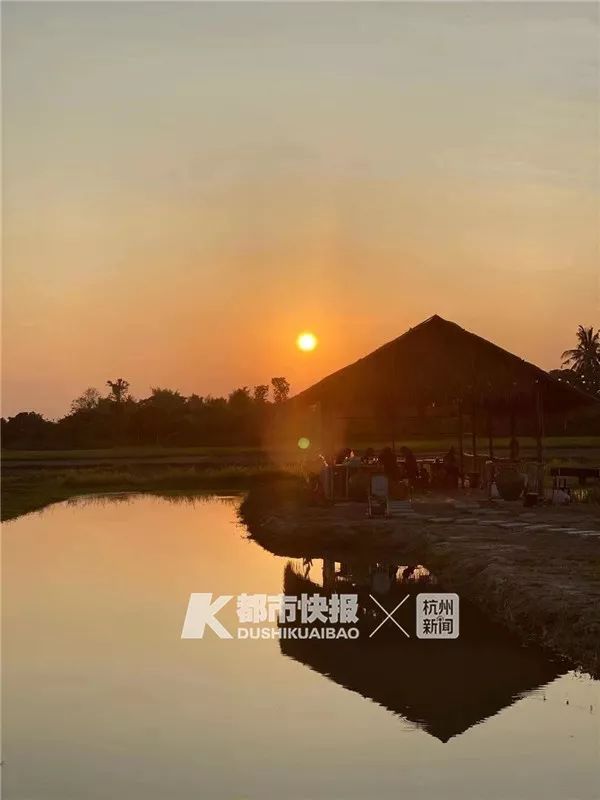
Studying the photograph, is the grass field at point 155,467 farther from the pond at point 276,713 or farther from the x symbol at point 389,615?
the pond at point 276,713

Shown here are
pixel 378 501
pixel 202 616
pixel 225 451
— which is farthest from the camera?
pixel 225 451

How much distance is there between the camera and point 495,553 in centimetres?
1471

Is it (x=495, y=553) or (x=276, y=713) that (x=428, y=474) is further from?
(x=276, y=713)

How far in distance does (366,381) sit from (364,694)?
13.9 meters

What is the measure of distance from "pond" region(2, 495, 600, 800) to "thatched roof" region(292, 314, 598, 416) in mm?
8896

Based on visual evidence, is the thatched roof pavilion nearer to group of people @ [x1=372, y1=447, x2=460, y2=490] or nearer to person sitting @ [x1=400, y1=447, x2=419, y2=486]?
person sitting @ [x1=400, y1=447, x2=419, y2=486]

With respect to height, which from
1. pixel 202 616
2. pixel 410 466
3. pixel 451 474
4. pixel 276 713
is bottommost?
pixel 276 713

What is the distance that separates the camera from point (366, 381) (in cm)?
2317

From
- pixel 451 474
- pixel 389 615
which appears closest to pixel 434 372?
pixel 451 474

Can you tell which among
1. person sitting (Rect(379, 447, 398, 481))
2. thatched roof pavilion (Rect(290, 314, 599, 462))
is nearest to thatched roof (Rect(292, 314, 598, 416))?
thatched roof pavilion (Rect(290, 314, 599, 462))

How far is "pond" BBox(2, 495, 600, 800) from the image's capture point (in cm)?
747

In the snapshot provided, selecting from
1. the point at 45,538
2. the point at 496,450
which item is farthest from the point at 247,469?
the point at 45,538

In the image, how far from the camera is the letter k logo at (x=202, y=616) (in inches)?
489

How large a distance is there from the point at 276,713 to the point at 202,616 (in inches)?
179
